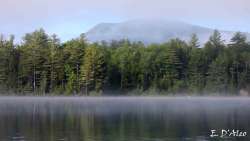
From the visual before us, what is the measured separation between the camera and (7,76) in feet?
355

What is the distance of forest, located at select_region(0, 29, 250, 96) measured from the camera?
106688 millimetres

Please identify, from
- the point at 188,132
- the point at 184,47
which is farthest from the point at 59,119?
the point at 184,47

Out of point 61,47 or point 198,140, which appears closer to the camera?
point 198,140

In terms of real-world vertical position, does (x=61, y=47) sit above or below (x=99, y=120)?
above

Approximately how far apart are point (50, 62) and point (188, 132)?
240ft

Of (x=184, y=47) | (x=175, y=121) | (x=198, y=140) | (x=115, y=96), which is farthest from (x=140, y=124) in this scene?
(x=184, y=47)

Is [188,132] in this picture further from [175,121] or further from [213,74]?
[213,74]

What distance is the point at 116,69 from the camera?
364 ft

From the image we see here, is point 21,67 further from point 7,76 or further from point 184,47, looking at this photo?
point 184,47

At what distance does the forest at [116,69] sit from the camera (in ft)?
350

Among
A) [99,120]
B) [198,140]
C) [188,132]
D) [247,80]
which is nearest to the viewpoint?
[198,140]

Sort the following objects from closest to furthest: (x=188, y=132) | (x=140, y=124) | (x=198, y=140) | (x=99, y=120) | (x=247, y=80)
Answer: (x=198, y=140) < (x=188, y=132) < (x=140, y=124) < (x=99, y=120) < (x=247, y=80)

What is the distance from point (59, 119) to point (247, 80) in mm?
65738

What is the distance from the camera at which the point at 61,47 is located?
368 feet
